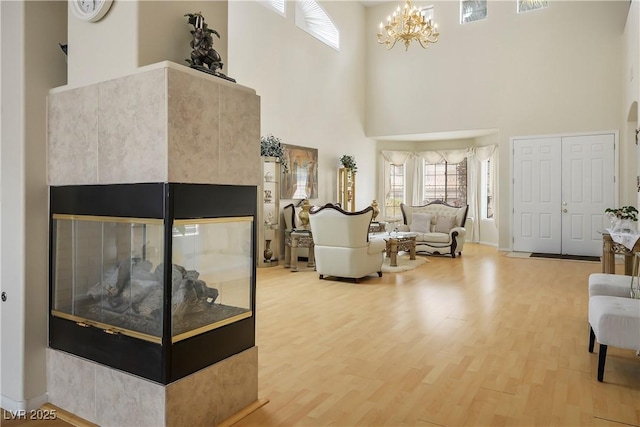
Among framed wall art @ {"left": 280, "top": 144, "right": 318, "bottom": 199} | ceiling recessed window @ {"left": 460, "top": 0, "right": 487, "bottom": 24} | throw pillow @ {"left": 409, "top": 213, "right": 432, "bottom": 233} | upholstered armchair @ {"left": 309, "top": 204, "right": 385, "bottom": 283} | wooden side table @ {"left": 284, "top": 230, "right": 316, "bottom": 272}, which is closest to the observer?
upholstered armchair @ {"left": 309, "top": 204, "right": 385, "bottom": 283}

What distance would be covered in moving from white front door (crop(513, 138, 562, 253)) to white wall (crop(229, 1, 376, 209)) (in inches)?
144

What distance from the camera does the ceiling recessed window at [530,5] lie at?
939 centimetres

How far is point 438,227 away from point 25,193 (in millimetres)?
7963

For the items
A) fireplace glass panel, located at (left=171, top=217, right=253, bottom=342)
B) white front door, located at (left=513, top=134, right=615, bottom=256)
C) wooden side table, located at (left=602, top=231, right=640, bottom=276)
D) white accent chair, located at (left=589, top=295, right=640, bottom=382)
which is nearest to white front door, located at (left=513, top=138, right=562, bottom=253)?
white front door, located at (left=513, top=134, right=615, bottom=256)

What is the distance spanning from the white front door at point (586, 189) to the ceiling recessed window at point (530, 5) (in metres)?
2.83

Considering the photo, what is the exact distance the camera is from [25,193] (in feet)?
7.77

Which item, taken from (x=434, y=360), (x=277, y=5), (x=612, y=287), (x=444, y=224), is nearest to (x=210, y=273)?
(x=434, y=360)

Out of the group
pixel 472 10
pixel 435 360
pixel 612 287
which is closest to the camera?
pixel 435 360

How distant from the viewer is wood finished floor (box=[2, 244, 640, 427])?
243 centimetres

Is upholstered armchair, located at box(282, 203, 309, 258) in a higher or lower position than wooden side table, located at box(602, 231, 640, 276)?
higher

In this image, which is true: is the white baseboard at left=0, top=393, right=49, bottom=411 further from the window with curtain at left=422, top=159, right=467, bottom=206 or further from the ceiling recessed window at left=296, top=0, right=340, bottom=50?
the window with curtain at left=422, top=159, right=467, bottom=206

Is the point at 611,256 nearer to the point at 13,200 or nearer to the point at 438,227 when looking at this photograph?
the point at 438,227

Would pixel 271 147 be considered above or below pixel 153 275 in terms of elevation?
above

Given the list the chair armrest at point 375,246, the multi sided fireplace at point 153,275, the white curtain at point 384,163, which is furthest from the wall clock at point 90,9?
the white curtain at point 384,163
